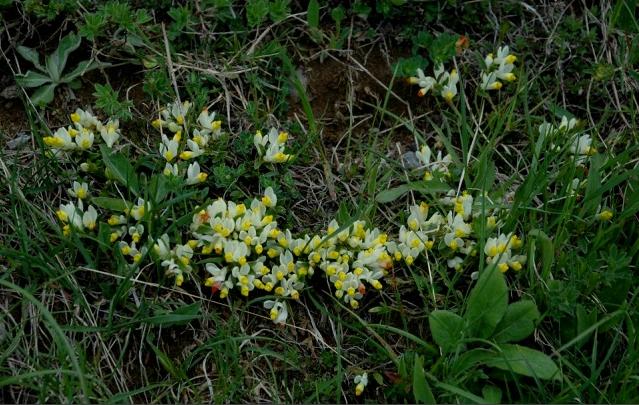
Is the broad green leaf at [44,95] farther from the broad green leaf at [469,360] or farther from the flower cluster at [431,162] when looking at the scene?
the broad green leaf at [469,360]

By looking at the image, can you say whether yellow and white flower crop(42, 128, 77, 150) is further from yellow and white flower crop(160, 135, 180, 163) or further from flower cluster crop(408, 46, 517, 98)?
flower cluster crop(408, 46, 517, 98)

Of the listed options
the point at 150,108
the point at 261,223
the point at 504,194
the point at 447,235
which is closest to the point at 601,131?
the point at 504,194

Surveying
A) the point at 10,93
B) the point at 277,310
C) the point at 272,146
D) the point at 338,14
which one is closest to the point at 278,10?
the point at 338,14

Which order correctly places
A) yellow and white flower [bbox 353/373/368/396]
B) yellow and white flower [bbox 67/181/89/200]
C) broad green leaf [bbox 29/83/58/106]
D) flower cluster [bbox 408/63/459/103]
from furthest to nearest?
flower cluster [bbox 408/63/459/103], broad green leaf [bbox 29/83/58/106], yellow and white flower [bbox 67/181/89/200], yellow and white flower [bbox 353/373/368/396]

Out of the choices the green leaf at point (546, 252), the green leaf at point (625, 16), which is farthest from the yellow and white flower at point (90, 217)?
the green leaf at point (625, 16)

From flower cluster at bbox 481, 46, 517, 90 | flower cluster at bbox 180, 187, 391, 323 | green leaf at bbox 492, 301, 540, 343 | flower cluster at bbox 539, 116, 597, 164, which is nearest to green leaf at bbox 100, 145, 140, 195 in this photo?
flower cluster at bbox 180, 187, 391, 323

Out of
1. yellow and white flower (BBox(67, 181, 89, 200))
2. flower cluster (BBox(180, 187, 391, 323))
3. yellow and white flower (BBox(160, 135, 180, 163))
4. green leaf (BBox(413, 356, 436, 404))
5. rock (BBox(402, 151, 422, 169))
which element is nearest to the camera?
green leaf (BBox(413, 356, 436, 404))

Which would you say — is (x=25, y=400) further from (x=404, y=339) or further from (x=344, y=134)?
(x=344, y=134)

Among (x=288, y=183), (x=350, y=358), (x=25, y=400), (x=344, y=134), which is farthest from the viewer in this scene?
(x=344, y=134)
